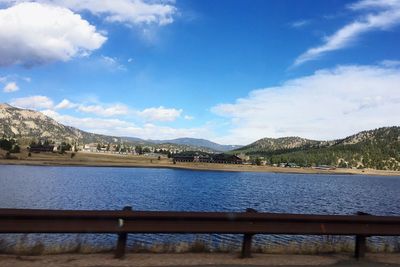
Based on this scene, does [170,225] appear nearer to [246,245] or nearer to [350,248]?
[246,245]

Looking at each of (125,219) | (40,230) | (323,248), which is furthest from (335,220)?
(40,230)

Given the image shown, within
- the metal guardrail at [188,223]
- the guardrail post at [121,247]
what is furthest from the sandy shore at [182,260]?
the metal guardrail at [188,223]

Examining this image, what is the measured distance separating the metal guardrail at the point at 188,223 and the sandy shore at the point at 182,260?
424mm

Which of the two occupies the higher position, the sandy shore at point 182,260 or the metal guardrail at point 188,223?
the metal guardrail at point 188,223

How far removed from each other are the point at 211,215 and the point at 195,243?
1.86 m

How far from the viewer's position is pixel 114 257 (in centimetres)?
1173

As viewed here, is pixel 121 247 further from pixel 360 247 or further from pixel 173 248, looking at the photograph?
pixel 360 247

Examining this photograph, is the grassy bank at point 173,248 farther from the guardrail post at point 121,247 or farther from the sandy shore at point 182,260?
the guardrail post at point 121,247

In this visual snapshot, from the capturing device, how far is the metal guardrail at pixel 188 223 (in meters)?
11.0

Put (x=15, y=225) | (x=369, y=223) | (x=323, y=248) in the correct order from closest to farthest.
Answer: (x=15, y=225), (x=369, y=223), (x=323, y=248)

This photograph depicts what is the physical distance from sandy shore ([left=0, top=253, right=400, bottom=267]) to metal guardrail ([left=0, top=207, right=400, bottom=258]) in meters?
0.42

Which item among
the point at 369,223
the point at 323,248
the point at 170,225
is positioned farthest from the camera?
the point at 323,248

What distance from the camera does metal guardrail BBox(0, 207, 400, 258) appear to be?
11000mm

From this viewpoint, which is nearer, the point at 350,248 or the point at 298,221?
the point at 298,221
